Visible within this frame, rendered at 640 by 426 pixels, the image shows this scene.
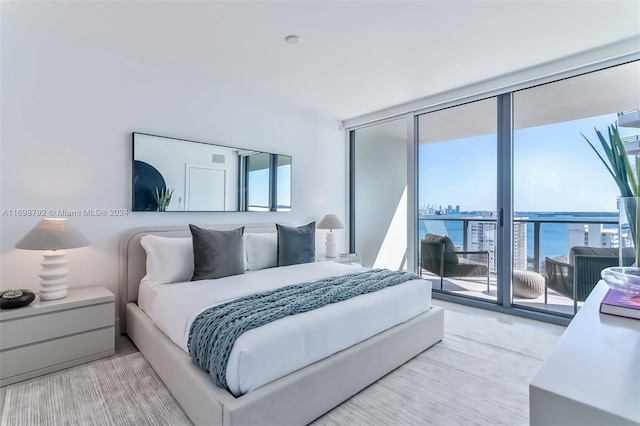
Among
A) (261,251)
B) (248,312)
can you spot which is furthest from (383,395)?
(261,251)

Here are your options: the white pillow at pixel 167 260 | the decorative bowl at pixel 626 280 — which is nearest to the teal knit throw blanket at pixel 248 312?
the white pillow at pixel 167 260

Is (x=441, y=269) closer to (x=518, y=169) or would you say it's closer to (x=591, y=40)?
(x=518, y=169)

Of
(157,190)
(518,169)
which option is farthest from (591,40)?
(157,190)

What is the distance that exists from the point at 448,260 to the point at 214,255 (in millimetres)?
3019

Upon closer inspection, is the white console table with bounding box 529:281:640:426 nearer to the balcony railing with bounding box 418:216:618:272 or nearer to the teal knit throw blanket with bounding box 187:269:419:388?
the teal knit throw blanket with bounding box 187:269:419:388

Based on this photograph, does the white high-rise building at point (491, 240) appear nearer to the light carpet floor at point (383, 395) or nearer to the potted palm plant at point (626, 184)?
the light carpet floor at point (383, 395)

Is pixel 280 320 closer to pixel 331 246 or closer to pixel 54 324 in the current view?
pixel 54 324

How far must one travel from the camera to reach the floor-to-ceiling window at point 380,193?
4660 millimetres

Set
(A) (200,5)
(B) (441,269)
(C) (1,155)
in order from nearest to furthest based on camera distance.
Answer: (A) (200,5)
(C) (1,155)
(B) (441,269)

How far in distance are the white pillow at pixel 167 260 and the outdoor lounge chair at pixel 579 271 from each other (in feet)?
12.3

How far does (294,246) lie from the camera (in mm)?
3561

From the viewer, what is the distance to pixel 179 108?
335 cm

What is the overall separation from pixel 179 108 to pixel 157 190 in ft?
3.02

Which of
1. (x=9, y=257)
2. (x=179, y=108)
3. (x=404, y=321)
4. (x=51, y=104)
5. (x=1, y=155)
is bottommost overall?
(x=404, y=321)
